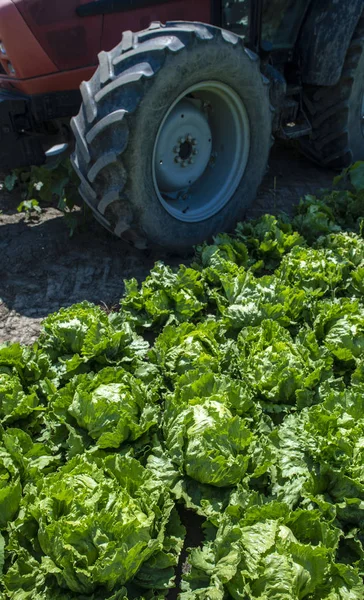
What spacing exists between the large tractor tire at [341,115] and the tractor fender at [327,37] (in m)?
0.15

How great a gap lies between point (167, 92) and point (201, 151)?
0.72m

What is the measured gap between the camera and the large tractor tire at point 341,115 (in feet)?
15.7

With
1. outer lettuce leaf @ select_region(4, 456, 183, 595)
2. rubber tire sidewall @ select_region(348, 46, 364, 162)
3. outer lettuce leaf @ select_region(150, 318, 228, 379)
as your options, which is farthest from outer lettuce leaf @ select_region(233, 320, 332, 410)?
rubber tire sidewall @ select_region(348, 46, 364, 162)

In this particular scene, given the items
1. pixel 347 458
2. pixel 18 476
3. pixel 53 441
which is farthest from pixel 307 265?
pixel 18 476

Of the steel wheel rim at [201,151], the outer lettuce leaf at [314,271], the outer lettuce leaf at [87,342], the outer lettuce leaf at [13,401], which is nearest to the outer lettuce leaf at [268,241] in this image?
the outer lettuce leaf at [314,271]

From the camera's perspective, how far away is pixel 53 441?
248 centimetres

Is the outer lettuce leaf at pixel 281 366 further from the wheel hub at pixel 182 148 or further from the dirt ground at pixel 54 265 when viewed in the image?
the wheel hub at pixel 182 148

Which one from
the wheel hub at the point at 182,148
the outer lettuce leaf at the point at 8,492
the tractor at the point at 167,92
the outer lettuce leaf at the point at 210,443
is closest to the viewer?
the outer lettuce leaf at the point at 8,492

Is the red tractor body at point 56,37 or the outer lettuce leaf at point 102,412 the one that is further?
the red tractor body at point 56,37

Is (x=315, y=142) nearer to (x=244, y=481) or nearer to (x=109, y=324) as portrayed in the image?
(x=109, y=324)

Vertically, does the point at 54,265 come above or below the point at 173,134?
below

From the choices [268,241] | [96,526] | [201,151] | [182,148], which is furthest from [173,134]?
[96,526]

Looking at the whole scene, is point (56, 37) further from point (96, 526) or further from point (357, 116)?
point (96, 526)

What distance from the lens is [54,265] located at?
4105 mm
